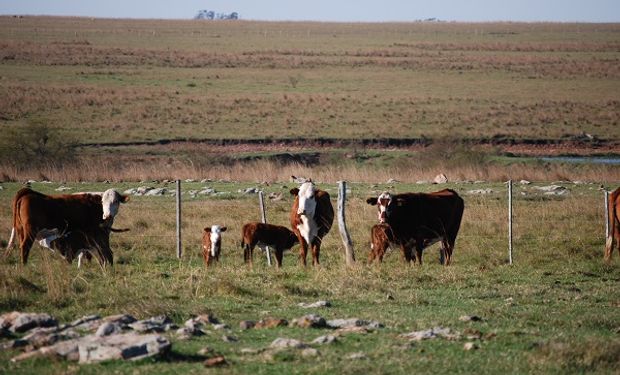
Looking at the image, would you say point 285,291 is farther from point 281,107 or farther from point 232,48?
point 232,48

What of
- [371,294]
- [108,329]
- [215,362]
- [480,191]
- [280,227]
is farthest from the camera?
[480,191]

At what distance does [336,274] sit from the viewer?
16.0 metres

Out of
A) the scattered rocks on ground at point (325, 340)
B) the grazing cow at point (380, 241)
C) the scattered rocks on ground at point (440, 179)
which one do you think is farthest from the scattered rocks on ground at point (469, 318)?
the scattered rocks on ground at point (440, 179)

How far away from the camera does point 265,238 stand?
19.4 metres

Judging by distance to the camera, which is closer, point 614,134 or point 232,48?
point 614,134

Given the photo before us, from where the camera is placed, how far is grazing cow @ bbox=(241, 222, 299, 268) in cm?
1925

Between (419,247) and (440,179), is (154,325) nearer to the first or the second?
(419,247)

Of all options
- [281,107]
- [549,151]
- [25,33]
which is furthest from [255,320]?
[25,33]

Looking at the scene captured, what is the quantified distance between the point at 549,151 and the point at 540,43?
76.2 meters

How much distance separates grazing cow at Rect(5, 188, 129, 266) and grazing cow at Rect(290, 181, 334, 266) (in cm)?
359

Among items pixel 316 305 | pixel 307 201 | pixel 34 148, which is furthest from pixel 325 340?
pixel 34 148

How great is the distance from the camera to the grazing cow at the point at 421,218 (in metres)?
19.5

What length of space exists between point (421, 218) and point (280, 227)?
2.68 meters

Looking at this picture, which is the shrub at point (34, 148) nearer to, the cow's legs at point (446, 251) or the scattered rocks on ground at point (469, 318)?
the cow's legs at point (446, 251)
